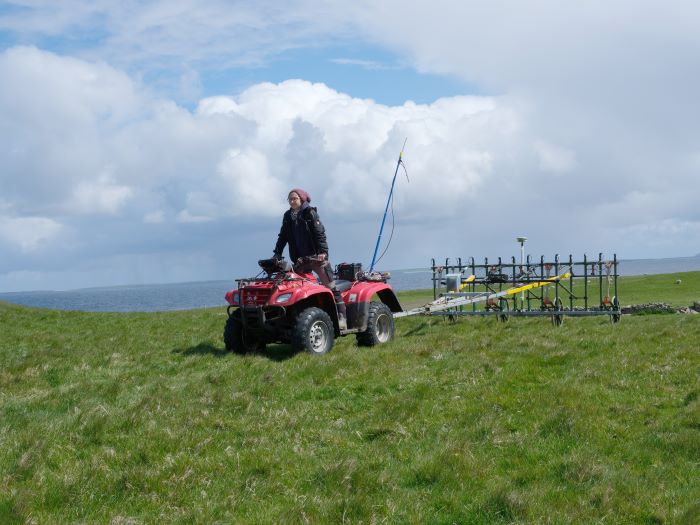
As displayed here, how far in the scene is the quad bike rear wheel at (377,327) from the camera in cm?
1453

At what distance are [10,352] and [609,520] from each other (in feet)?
45.3

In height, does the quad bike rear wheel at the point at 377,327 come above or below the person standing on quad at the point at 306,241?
below

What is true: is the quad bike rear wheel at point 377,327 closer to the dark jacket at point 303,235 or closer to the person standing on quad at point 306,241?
the person standing on quad at point 306,241

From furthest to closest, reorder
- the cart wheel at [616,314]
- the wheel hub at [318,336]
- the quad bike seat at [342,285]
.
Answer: the cart wheel at [616,314] < the quad bike seat at [342,285] < the wheel hub at [318,336]

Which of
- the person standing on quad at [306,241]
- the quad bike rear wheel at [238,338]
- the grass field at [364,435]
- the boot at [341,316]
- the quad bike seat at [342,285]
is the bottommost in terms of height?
the grass field at [364,435]

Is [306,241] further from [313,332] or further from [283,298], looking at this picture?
[313,332]

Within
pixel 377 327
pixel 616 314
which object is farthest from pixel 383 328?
pixel 616 314

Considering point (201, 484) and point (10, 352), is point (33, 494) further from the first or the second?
point (10, 352)

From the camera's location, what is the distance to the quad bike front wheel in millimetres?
12766

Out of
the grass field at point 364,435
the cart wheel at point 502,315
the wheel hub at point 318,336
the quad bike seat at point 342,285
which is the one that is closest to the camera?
the grass field at point 364,435

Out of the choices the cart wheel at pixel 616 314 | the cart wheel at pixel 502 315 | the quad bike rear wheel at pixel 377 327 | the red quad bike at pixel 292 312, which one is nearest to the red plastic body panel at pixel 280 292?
the red quad bike at pixel 292 312

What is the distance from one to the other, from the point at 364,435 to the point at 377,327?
7.36 meters

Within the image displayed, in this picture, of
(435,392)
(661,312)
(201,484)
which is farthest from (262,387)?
(661,312)

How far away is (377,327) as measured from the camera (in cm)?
1509
